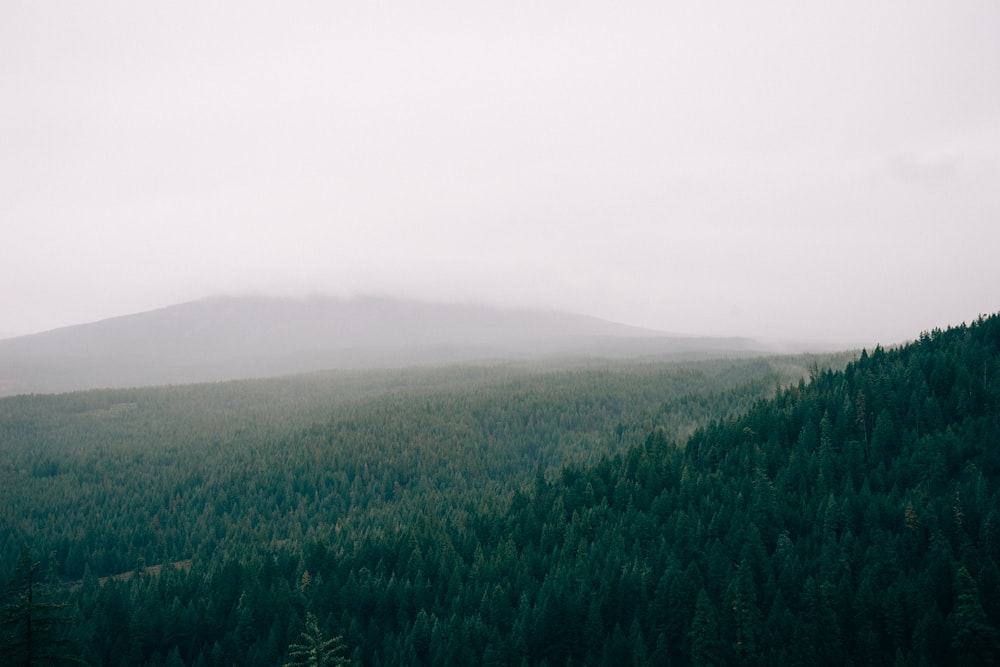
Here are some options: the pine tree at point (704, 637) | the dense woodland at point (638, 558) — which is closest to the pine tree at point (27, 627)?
the dense woodland at point (638, 558)

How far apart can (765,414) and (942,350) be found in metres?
46.6

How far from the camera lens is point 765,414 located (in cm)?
13788

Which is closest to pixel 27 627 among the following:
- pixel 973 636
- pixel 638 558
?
pixel 638 558

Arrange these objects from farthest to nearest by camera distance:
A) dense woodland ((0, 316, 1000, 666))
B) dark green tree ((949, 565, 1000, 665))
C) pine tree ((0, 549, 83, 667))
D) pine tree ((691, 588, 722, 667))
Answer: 1. dense woodland ((0, 316, 1000, 666))
2. pine tree ((691, 588, 722, 667))
3. dark green tree ((949, 565, 1000, 665))
4. pine tree ((0, 549, 83, 667))

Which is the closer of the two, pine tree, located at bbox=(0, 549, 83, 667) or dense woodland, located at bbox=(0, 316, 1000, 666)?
pine tree, located at bbox=(0, 549, 83, 667)

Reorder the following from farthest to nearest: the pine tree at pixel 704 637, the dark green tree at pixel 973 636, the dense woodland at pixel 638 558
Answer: the dense woodland at pixel 638 558 < the pine tree at pixel 704 637 < the dark green tree at pixel 973 636

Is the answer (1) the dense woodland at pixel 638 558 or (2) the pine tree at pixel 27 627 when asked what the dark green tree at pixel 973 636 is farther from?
(2) the pine tree at pixel 27 627

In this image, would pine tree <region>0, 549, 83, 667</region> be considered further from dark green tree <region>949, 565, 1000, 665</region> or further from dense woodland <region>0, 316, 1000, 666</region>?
dark green tree <region>949, 565, 1000, 665</region>

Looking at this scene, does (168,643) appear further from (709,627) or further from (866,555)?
(866,555)

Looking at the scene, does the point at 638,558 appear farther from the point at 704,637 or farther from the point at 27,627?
the point at 27,627

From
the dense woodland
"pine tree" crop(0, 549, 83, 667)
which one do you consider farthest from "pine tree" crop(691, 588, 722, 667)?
"pine tree" crop(0, 549, 83, 667)

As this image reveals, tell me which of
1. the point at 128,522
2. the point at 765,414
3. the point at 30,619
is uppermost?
the point at 30,619

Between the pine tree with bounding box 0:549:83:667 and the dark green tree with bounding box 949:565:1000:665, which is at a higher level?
the pine tree with bounding box 0:549:83:667

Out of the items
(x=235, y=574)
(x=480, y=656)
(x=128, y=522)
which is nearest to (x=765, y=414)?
(x=480, y=656)
